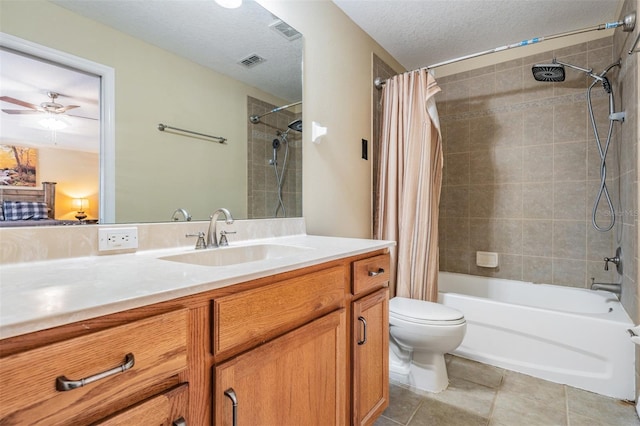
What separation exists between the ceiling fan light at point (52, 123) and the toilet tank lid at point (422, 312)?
1666 millimetres

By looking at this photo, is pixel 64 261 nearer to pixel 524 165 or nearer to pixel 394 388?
pixel 394 388

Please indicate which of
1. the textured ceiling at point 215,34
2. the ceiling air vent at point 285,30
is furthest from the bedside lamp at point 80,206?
the ceiling air vent at point 285,30

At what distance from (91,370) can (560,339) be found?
2253 millimetres

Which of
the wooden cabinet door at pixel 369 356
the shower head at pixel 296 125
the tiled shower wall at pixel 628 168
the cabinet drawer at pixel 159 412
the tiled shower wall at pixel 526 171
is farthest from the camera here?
the tiled shower wall at pixel 526 171

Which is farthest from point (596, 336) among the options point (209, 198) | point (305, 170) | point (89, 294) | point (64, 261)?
point (64, 261)

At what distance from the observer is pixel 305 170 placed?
5.98 feet

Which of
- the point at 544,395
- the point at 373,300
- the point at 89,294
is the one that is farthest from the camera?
the point at 544,395

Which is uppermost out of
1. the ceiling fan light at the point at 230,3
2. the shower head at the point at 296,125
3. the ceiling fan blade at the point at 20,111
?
the ceiling fan light at the point at 230,3

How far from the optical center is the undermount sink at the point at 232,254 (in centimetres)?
115

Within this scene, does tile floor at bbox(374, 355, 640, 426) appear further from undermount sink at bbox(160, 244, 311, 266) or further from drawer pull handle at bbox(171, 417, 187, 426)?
drawer pull handle at bbox(171, 417, 187, 426)

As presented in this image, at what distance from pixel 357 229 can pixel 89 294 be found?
1.84 m

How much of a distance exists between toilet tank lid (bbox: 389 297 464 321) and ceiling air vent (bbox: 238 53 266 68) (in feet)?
4.97

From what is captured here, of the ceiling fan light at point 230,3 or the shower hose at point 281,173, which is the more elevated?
the ceiling fan light at point 230,3

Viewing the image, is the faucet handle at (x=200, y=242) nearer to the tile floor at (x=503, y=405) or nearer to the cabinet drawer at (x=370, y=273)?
the cabinet drawer at (x=370, y=273)
